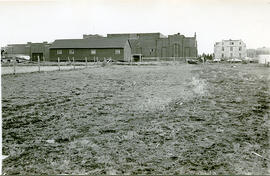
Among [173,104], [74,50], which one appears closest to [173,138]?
[173,104]

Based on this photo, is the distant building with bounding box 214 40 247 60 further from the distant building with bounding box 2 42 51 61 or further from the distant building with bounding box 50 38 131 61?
the distant building with bounding box 2 42 51 61

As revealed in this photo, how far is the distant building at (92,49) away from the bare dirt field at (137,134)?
138ft

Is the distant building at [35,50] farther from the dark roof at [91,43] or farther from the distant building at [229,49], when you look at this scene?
the distant building at [229,49]

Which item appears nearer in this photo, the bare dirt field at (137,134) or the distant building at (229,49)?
→ the bare dirt field at (137,134)

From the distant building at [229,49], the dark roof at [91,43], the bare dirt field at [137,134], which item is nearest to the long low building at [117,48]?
the dark roof at [91,43]

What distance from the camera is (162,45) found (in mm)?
56125

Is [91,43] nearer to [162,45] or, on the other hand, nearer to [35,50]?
[162,45]

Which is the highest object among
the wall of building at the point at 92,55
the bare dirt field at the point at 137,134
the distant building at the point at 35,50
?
the distant building at the point at 35,50

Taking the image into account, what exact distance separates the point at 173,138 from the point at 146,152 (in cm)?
79

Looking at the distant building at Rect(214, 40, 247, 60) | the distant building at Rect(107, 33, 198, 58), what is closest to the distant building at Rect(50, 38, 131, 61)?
the distant building at Rect(107, 33, 198, 58)

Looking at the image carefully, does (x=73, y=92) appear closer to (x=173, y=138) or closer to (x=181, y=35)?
A: (x=173, y=138)

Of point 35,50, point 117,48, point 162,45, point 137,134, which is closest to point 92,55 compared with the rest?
point 117,48

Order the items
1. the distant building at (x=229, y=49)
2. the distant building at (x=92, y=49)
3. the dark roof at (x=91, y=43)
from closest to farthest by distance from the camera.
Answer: the distant building at (x=92, y=49), the dark roof at (x=91, y=43), the distant building at (x=229, y=49)

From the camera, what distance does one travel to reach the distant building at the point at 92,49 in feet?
165
